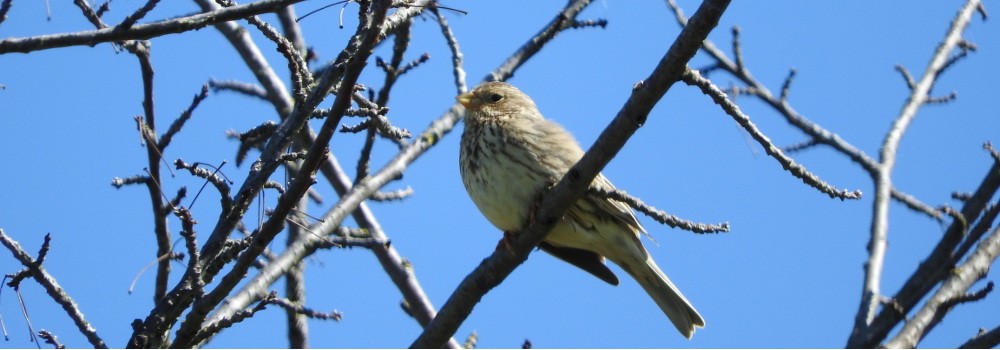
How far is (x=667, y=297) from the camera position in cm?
571

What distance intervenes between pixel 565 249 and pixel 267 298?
2.72m

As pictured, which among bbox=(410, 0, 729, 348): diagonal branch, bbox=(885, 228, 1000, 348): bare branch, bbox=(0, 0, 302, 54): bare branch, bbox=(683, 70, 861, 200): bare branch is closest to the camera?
bbox=(0, 0, 302, 54): bare branch

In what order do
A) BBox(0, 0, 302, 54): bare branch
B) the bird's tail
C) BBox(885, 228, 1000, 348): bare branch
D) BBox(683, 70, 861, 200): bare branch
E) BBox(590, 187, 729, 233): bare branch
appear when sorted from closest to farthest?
BBox(0, 0, 302, 54): bare branch → BBox(683, 70, 861, 200): bare branch → BBox(590, 187, 729, 233): bare branch → BBox(885, 228, 1000, 348): bare branch → the bird's tail

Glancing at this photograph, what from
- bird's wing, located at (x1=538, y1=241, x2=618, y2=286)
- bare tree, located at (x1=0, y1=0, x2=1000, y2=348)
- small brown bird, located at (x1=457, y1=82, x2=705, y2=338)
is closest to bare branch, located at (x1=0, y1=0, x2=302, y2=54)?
bare tree, located at (x1=0, y1=0, x2=1000, y2=348)

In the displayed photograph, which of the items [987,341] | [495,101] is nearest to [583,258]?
[495,101]

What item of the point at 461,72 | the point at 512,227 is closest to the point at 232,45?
the point at 461,72

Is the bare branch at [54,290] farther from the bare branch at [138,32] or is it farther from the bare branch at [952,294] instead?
the bare branch at [952,294]

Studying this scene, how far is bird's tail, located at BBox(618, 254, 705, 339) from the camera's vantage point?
5617 mm

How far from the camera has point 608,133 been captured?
352 centimetres

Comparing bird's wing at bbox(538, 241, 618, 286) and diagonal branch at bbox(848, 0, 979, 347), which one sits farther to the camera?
bird's wing at bbox(538, 241, 618, 286)

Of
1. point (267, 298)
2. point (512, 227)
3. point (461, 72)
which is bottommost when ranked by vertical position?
point (267, 298)

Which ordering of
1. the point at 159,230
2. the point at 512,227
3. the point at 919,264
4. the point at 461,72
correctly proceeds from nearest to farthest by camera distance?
the point at 159,230
the point at 919,264
the point at 512,227
the point at 461,72

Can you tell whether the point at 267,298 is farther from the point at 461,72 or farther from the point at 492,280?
the point at 461,72

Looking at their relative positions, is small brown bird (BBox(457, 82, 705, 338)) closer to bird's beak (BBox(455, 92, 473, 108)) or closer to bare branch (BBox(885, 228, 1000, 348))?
bird's beak (BBox(455, 92, 473, 108))
